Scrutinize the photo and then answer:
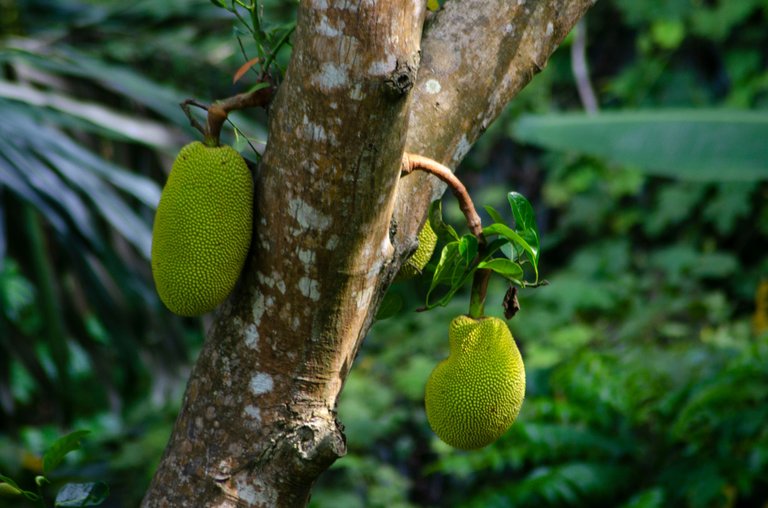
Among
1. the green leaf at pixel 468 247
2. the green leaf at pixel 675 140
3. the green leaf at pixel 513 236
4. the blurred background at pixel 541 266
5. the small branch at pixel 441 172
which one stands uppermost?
the small branch at pixel 441 172

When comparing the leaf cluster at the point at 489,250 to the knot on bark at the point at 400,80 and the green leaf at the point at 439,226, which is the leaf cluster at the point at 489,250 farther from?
the knot on bark at the point at 400,80

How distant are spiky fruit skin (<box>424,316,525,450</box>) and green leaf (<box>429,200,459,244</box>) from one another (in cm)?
8

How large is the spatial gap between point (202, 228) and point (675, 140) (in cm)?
142

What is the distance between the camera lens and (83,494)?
2.17ft

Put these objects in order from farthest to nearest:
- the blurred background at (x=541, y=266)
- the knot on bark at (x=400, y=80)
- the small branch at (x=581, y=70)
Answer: the small branch at (x=581, y=70) → the blurred background at (x=541, y=266) → the knot on bark at (x=400, y=80)

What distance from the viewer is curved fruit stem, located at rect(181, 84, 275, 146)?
60 cm

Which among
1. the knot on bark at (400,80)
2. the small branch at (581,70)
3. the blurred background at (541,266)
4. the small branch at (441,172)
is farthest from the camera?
the small branch at (581,70)

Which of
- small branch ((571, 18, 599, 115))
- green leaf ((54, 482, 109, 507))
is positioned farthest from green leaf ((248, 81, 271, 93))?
small branch ((571, 18, 599, 115))

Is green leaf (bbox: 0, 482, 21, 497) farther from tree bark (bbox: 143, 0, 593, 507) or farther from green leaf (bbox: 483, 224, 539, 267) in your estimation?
green leaf (bbox: 483, 224, 539, 267)

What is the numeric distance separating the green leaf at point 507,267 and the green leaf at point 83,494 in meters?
0.37

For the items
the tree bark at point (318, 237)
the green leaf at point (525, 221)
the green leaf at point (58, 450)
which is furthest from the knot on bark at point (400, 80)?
the green leaf at point (58, 450)

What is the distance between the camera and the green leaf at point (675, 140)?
5.47ft

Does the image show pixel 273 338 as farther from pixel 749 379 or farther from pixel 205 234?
pixel 749 379

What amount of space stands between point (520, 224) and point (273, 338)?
246 mm
